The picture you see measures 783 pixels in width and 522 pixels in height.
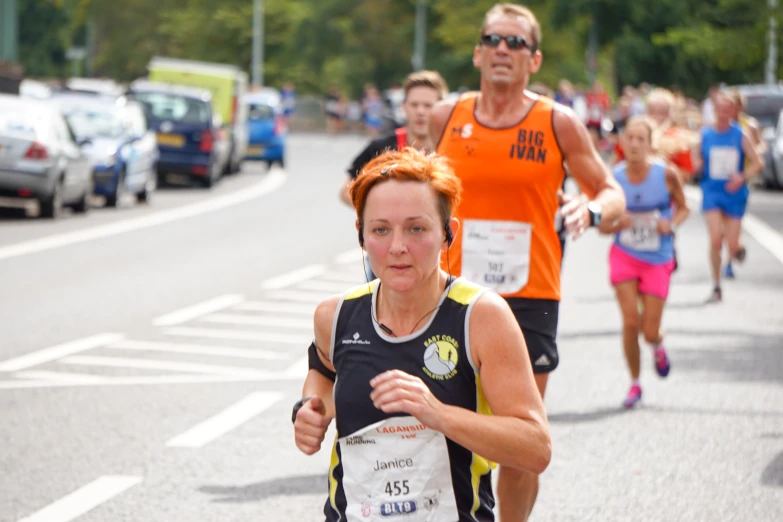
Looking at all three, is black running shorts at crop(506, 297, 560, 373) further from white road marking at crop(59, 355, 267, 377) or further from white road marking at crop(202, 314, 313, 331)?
white road marking at crop(202, 314, 313, 331)

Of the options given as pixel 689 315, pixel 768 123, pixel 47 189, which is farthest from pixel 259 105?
pixel 689 315

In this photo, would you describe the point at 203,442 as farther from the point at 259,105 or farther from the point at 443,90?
the point at 259,105

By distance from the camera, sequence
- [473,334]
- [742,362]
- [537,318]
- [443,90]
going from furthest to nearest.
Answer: [742,362] → [443,90] → [537,318] → [473,334]

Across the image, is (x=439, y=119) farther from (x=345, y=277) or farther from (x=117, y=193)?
(x=117, y=193)

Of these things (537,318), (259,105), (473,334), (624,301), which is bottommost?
(259,105)

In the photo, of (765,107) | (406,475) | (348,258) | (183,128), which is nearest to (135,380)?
(406,475)

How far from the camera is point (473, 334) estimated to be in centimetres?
382

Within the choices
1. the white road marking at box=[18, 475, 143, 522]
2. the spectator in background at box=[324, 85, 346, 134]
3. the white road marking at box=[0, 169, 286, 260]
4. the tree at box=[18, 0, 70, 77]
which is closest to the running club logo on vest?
the white road marking at box=[18, 475, 143, 522]

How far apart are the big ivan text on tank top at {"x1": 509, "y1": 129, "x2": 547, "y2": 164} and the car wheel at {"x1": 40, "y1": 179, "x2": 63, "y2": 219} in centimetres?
1719

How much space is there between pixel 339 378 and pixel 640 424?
5363 mm

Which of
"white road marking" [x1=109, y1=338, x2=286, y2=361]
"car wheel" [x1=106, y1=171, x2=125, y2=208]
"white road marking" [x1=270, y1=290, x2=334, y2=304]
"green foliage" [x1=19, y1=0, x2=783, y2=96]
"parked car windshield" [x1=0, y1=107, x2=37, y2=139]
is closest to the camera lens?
"white road marking" [x1=109, y1=338, x2=286, y2=361]

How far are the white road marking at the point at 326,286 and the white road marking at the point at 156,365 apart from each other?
485 centimetres

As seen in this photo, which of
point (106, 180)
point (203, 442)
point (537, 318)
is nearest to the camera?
point (537, 318)

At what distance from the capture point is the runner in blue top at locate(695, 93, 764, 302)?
1622 centimetres
